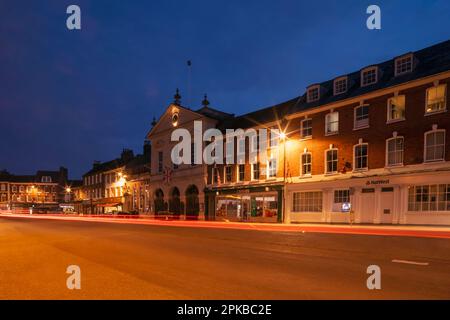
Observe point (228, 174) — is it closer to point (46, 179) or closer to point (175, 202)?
point (175, 202)

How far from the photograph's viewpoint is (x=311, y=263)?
9445mm

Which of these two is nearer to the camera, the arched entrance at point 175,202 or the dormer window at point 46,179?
the arched entrance at point 175,202

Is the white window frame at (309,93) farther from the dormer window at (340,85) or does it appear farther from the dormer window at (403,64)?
the dormer window at (403,64)

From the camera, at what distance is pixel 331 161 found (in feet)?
91.0

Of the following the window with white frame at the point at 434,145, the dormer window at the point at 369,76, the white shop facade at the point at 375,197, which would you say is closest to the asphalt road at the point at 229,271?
the white shop facade at the point at 375,197

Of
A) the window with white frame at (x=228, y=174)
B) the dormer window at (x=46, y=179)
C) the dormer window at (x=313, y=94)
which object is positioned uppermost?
the dormer window at (x=313, y=94)

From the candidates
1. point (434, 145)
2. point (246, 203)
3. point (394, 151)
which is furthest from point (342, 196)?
point (246, 203)

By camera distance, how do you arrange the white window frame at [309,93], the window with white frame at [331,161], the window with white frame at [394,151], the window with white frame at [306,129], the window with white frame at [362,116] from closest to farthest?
1. the window with white frame at [394,151]
2. the window with white frame at [362,116]
3. the window with white frame at [331,161]
4. the window with white frame at [306,129]
5. the white window frame at [309,93]

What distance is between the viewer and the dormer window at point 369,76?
2634 cm

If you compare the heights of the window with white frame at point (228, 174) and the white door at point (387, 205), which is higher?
the window with white frame at point (228, 174)

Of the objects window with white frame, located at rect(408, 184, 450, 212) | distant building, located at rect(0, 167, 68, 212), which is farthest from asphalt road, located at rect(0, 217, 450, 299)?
distant building, located at rect(0, 167, 68, 212)

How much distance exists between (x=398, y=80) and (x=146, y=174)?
38.3 metres

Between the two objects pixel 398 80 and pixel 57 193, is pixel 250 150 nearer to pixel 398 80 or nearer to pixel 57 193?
pixel 398 80

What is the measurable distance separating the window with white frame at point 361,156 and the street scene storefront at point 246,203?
7.40 m
